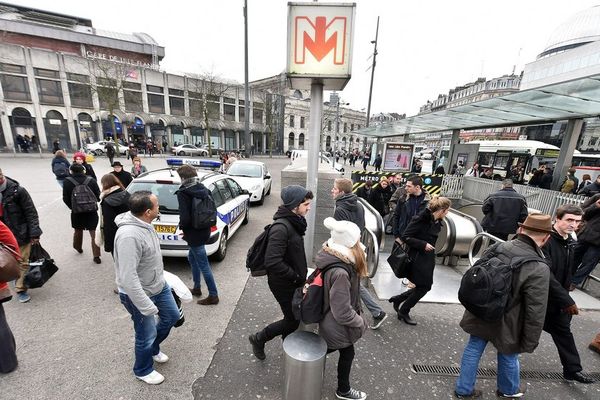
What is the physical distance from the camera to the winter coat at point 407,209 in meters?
4.31

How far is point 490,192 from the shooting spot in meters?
10.5

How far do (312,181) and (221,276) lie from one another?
232 cm

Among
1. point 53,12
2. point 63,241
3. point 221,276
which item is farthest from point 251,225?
point 53,12

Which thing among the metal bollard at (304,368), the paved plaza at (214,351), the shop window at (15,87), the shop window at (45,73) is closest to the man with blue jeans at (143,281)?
the paved plaza at (214,351)

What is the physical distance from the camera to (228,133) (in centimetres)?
4284

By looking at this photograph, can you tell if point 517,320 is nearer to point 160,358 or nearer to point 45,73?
point 160,358

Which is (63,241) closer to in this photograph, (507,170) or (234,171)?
(234,171)

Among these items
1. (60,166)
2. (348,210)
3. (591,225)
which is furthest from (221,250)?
(591,225)

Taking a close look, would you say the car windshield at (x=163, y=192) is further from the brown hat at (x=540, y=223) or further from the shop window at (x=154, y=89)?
the shop window at (x=154, y=89)

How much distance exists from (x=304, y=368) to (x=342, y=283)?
0.77 m

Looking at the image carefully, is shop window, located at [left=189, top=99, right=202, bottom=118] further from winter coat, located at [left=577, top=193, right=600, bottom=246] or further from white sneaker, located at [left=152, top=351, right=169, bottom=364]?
winter coat, located at [left=577, top=193, right=600, bottom=246]

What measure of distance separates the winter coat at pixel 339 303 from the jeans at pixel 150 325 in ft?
4.76

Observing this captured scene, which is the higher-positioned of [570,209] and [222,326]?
[570,209]

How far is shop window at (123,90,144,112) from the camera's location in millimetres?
31983
